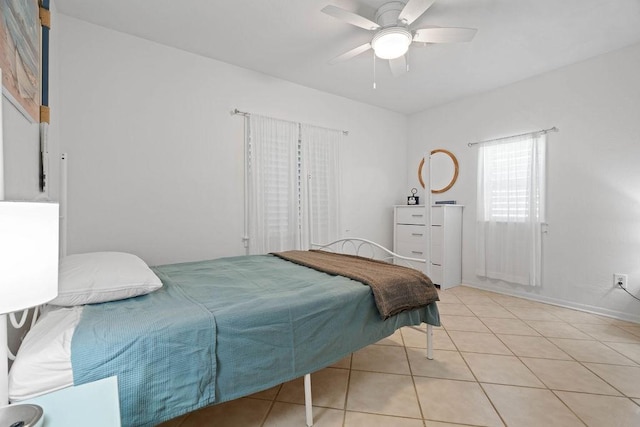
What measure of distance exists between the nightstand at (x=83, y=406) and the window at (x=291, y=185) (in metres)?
2.33

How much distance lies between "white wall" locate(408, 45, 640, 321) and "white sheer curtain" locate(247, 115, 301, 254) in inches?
101

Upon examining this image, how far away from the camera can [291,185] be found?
3.38m

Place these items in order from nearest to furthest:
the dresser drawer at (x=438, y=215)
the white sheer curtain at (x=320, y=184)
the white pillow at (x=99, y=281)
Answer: the white pillow at (x=99, y=281) → the white sheer curtain at (x=320, y=184) → the dresser drawer at (x=438, y=215)

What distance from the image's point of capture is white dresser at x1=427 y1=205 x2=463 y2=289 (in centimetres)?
380

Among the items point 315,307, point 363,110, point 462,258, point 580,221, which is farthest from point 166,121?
point 580,221

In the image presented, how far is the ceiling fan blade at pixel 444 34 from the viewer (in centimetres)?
201

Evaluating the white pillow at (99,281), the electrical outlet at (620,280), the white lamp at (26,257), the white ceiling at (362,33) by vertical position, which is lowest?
the electrical outlet at (620,280)

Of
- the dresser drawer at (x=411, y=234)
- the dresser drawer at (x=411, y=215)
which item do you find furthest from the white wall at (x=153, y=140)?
the dresser drawer at (x=411, y=234)

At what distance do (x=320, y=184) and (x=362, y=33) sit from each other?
5.47ft

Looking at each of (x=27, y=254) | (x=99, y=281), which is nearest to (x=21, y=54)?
(x=99, y=281)

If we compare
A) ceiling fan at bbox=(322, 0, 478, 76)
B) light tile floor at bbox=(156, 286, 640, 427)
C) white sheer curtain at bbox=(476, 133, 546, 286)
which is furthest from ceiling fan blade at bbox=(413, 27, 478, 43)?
light tile floor at bbox=(156, 286, 640, 427)

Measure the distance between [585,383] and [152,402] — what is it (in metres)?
2.32

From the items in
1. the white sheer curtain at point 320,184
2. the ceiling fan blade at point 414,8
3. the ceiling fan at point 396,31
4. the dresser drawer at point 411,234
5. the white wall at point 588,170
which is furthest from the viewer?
the dresser drawer at point 411,234

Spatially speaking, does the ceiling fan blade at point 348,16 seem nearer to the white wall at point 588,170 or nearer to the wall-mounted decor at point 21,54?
the wall-mounted decor at point 21,54
